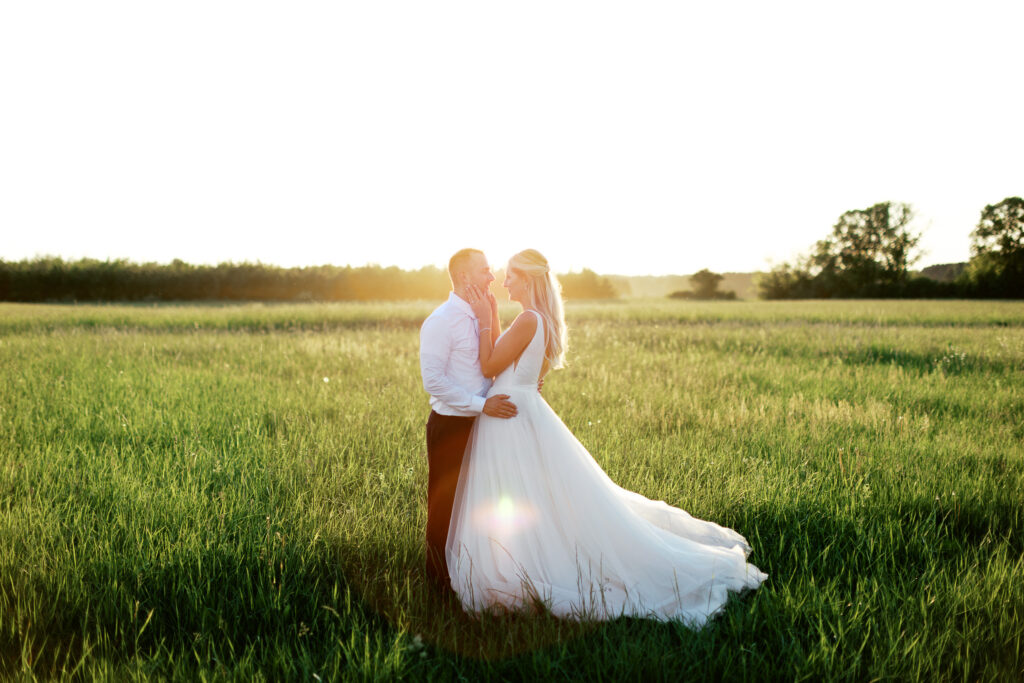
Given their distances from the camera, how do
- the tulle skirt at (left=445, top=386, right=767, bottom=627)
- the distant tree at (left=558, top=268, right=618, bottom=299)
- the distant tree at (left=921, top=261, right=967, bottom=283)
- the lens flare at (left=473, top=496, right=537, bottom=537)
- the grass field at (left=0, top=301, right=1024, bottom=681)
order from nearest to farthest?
1. the grass field at (left=0, top=301, right=1024, bottom=681)
2. the tulle skirt at (left=445, top=386, right=767, bottom=627)
3. the lens flare at (left=473, top=496, right=537, bottom=537)
4. the distant tree at (left=558, top=268, right=618, bottom=299)
5. the distant tree at (left=921, top=261, right=967, bottom=283)

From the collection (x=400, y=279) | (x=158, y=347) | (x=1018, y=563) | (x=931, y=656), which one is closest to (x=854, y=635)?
(x=931, y=656)

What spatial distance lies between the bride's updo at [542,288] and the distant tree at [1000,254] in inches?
2917

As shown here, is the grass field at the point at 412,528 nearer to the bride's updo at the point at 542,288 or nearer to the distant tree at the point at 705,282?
the bride's updo at the point at 542,288

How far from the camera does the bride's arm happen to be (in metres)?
3.31

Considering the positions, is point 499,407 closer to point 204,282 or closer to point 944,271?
point 204,282

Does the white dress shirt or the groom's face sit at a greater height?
the groom's face

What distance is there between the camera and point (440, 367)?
3342 millimetres

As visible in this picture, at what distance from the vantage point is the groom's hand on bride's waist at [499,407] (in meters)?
3.33

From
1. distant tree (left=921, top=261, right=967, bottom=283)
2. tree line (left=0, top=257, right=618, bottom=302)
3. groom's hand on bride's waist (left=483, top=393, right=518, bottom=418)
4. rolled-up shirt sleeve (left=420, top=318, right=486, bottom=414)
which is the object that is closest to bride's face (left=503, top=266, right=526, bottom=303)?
rolled-up shirt sleeve (left=420, top=318, right=486, bottom=414)

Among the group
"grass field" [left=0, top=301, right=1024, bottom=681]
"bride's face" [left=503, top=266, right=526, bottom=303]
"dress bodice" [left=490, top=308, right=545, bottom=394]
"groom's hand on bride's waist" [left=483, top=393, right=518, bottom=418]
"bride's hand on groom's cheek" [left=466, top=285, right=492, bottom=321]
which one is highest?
"bride's face" [left=503, top=266, right=526, bottom=303]

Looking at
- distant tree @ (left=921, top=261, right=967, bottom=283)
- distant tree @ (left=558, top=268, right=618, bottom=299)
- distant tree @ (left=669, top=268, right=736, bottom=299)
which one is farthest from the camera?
distant tree @ (left=669, top=268, right=736, bottom=299)

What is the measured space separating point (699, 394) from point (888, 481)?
3.70 metres

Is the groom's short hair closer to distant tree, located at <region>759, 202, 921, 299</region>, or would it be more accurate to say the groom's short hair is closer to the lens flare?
the lens flare

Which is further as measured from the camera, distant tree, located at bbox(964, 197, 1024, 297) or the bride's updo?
distant tree, located at bbox(964, 197, 1024, 297)
